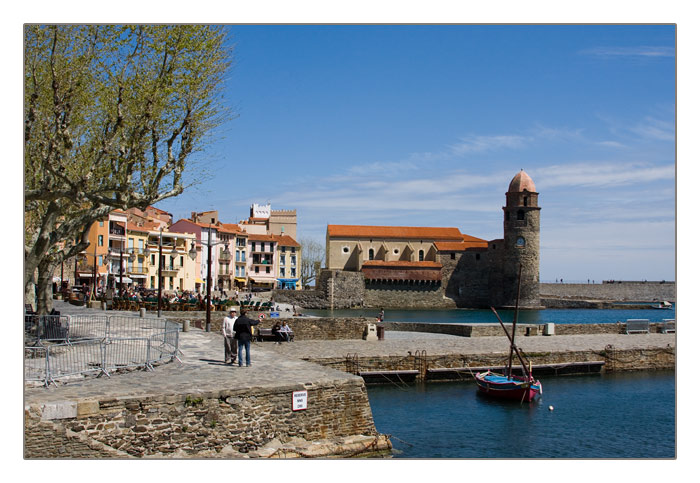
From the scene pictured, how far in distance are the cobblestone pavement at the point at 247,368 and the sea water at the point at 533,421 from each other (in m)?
2.49

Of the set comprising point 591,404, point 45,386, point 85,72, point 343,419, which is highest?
point 85,72

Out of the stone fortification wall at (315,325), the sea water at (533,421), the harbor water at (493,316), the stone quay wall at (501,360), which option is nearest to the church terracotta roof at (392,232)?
the harbor water at (493,316)

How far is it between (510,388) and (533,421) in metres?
2.41

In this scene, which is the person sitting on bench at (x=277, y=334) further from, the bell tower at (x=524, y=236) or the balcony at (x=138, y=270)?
the bell tower at (x=524, y=236)

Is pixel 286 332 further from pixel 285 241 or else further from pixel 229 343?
pixel 285 241

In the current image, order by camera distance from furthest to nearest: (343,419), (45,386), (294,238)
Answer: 1. (294,238)
2. (343,419)
3. (45,386)

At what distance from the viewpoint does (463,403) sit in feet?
68.9

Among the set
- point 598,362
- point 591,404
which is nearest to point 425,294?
point 598,362

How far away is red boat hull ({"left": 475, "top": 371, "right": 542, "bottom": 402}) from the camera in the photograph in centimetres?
2145

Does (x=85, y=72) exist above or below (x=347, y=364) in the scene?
above

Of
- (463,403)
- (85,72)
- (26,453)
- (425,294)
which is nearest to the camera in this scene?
(26,453)

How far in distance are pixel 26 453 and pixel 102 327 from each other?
1427 cm

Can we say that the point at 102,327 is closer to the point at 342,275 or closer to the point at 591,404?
the point at 591,404

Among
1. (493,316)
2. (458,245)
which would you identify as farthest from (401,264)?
(493,316)
